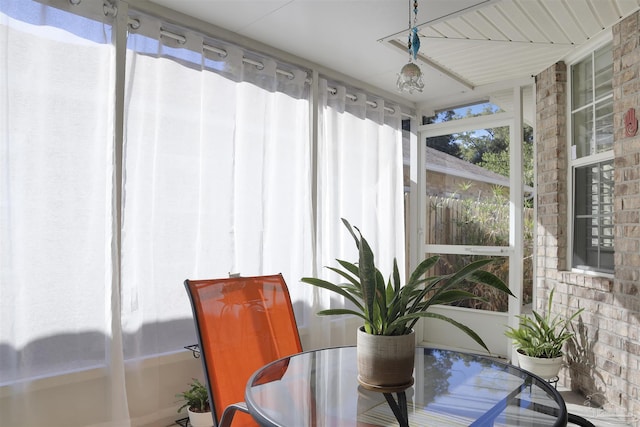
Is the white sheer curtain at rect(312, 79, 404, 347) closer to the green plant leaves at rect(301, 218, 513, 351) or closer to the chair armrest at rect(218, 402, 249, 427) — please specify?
the chair armrest at rect(218, 402, 249, 427)

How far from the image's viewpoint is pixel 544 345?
3355mm

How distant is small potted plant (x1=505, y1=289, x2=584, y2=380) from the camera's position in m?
3.27

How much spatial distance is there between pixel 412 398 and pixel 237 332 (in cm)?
75

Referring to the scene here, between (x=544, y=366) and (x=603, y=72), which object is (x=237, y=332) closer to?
(x=544, y=366)

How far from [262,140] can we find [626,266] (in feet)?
8.15

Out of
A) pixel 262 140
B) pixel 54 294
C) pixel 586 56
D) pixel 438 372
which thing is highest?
pixel 586 56

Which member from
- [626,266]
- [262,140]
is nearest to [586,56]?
[626,266]

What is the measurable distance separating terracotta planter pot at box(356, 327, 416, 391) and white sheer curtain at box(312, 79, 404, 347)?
2.23m

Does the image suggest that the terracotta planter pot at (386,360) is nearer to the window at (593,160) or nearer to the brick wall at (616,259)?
the brick wall at (616,259)

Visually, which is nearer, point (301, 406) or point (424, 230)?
point (301, 406)

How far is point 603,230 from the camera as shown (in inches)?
128

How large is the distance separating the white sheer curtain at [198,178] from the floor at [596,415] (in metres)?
1.98

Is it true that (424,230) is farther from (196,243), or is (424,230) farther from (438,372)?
(438,372)

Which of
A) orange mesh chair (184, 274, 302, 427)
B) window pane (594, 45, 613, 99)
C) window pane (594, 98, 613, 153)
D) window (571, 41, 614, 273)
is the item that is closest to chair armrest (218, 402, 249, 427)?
orange mesh chair (184, 274, 302, 427)
